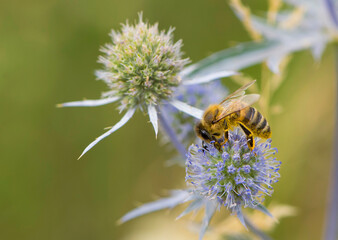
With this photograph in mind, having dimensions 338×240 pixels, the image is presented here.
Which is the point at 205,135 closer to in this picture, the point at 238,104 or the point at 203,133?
the point at 203,133

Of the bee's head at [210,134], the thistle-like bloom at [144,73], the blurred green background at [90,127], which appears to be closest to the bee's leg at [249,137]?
the bee's head at [210,134]

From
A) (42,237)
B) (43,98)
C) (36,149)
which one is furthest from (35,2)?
(42,237)

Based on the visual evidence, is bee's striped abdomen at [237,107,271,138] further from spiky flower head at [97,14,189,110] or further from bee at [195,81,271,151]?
spiky flower head at [97,14,189,110]

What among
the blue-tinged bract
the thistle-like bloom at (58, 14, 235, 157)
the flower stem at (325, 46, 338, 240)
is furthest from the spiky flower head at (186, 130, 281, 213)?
the flower stem at (325, 46, 338, 240)

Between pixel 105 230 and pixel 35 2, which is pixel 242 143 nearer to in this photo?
pixel 105 230

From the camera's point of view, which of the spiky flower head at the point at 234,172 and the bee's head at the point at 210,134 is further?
the bee's head at the point at 210,134

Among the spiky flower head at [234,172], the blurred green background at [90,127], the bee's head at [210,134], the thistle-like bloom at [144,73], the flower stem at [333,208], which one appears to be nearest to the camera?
the spiky flower head at [234,172]

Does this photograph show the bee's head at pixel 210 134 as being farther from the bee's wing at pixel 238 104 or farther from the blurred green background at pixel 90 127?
the blurred green background at pixel 90 127
